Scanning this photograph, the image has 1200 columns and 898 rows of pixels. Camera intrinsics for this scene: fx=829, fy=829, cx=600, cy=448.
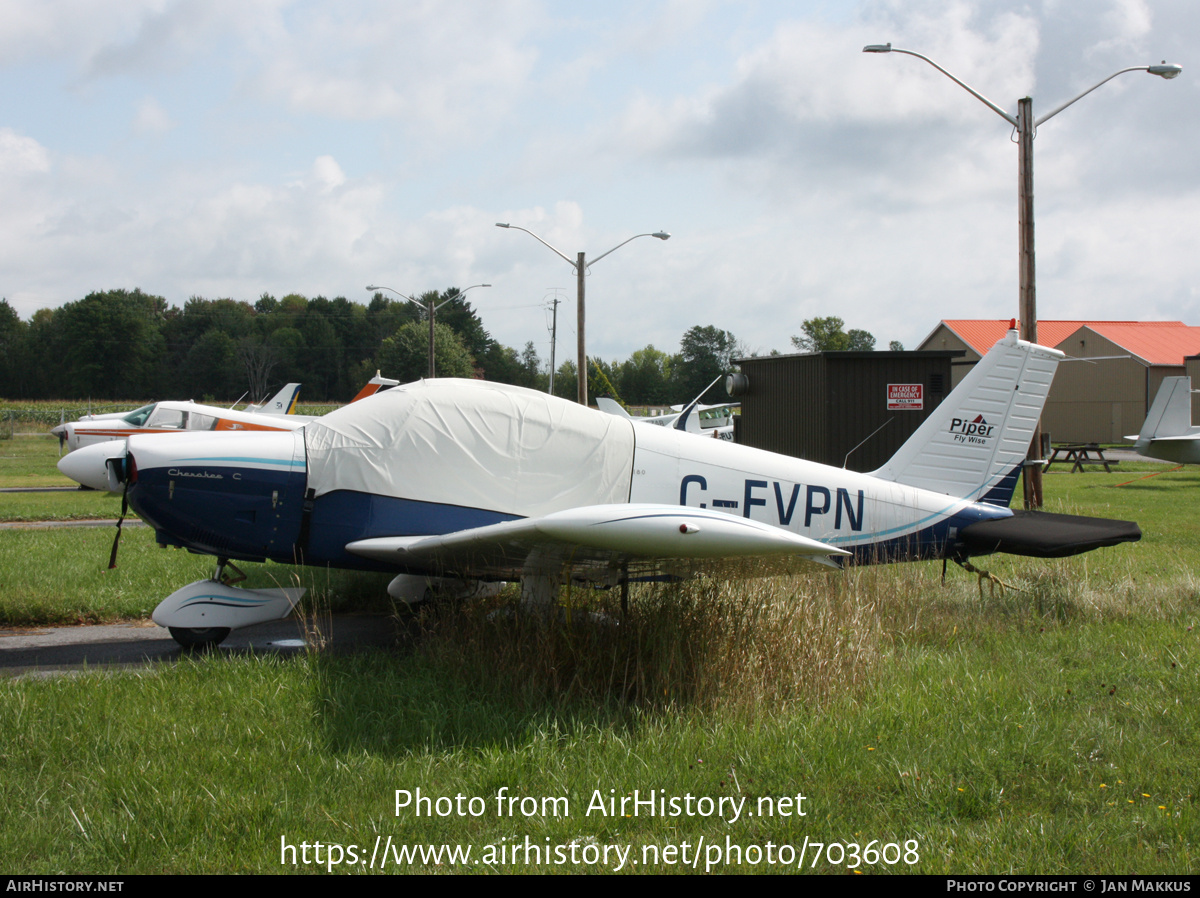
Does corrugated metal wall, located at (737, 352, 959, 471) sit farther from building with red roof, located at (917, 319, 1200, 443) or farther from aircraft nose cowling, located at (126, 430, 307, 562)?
building with red roof, located at (917, 319, 1200, 443)

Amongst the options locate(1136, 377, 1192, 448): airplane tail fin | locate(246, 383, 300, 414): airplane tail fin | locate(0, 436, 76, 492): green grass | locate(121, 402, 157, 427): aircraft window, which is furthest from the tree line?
locate(1136, 377, 1192, 448): airplane tail fin

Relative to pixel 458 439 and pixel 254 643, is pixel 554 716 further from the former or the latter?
pixel 254 643

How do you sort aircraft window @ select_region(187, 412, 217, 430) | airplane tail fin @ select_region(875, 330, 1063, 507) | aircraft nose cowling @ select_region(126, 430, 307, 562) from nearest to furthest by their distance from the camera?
1. aircraft nose cowling @ select_region(126, 430, 307, 562)
2. airplane tail fin @ select_region(875, 330, 1063, 507)
3. aircraft window @ select_region(187, 412, 217, 430)

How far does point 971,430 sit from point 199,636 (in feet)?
21.7

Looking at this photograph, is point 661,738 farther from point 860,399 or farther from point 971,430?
point 860,399

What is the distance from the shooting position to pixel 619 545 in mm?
4086

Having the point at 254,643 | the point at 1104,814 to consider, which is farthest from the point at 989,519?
the point at 254,643

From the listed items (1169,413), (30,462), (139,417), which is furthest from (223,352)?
(1169,413)

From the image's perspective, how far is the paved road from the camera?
A: 19.5 ft

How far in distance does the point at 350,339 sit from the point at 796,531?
96137mm

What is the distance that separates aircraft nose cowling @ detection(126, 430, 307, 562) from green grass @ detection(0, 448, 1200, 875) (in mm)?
878

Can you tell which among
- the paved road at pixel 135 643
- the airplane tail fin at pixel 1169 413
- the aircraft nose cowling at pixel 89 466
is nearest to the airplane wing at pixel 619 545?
the paved road at pixel 135 643

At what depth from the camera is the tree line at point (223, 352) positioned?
81188mm

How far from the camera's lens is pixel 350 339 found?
96750 millimetres
